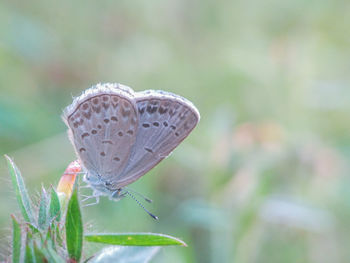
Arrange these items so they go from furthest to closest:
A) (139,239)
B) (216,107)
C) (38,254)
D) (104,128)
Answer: (216,107) → (104,128) → (139,239) → (38,254)

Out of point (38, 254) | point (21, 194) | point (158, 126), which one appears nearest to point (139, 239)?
point (38, 254)

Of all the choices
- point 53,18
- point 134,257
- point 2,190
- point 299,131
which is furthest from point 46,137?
point 134,257

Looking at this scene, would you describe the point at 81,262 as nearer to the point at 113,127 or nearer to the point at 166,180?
the point at 113,127

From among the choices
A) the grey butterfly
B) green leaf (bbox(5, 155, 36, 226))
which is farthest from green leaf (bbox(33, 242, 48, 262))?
the grey butterfly

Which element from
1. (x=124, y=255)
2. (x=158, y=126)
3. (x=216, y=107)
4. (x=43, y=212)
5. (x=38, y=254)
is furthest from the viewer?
(x=216, y=107)

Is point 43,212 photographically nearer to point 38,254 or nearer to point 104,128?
point 38,254

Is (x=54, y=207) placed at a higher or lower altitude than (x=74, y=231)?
higher
